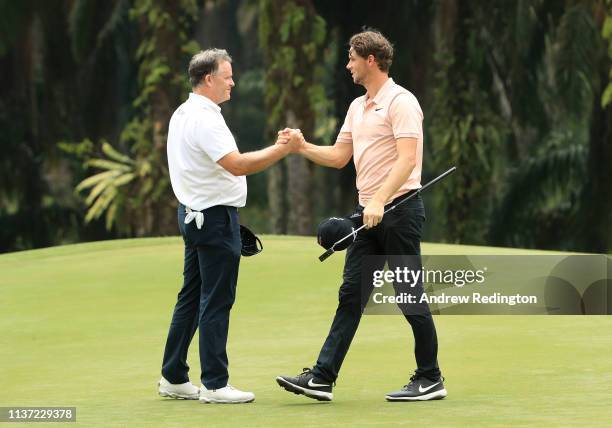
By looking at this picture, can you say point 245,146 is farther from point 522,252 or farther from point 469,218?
point 522,252

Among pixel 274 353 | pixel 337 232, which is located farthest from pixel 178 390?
pixel 274 353

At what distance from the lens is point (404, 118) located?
7211 mm

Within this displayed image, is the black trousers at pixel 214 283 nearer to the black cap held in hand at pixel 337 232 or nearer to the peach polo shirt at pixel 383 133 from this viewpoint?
the black cap held in hand at pixel 337 232

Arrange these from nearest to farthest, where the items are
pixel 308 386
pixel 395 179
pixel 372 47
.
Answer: pixel 395 179, pixel 308 386, pixel 372 47

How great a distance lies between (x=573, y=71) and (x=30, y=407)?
1784 centimetres

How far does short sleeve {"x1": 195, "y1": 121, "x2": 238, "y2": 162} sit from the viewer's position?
7312 millimetres

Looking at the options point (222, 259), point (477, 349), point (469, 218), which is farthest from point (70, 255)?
point (469, 218)

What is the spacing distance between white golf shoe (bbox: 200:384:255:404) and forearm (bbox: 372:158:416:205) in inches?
44.9

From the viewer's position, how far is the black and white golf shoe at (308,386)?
7238mm

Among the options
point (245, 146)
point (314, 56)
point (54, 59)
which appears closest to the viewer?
point (314, 56)

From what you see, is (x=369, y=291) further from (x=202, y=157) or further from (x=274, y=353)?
(x=274, y=353)

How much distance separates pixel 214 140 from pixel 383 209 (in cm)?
90

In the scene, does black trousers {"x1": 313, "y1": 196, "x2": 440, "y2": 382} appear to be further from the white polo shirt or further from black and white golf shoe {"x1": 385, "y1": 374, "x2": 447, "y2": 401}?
the white polo shirt

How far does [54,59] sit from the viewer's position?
2909cm
